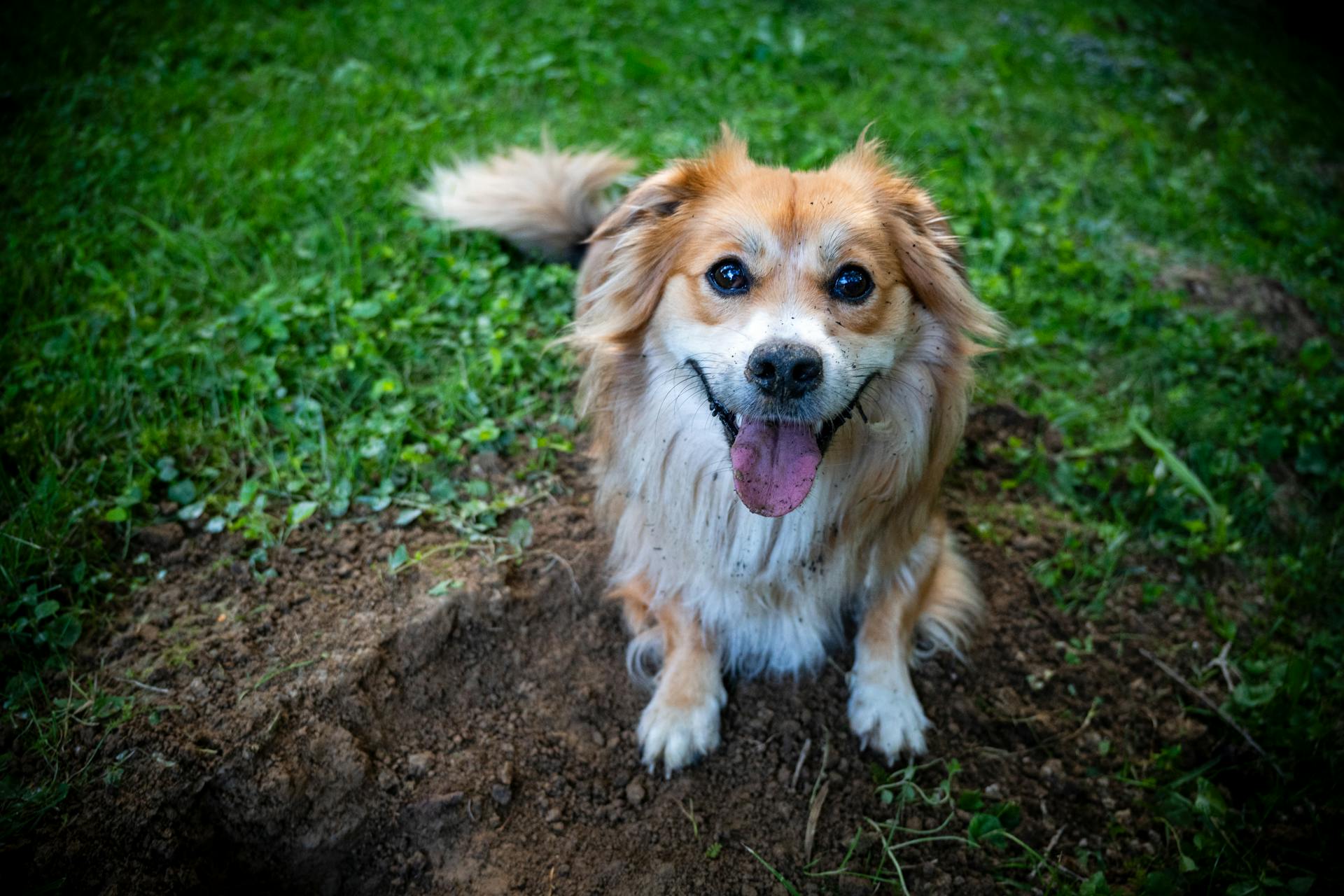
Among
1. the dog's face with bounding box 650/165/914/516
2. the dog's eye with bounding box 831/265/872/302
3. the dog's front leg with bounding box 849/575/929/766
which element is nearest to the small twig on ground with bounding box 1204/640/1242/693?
the dog's front leg with bounding box 849/575/929/766

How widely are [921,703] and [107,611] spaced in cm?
231

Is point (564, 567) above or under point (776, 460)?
under

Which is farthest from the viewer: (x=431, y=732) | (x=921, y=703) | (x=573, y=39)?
(x=573, y=39)

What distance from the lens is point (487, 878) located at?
2.13 metres

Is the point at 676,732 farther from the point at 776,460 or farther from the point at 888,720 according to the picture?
the point at 776,460

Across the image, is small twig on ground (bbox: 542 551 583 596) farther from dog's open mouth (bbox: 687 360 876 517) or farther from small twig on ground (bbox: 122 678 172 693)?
small twig on ground (bbox: 122 678 172 693)

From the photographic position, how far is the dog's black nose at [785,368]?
1957 millimetres

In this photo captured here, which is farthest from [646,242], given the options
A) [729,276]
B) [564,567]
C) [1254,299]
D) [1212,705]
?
[1254,299]

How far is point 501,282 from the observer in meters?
3.59

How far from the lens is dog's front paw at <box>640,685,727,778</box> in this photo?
2.33 m

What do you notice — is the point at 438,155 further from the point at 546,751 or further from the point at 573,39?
the point at 546,751

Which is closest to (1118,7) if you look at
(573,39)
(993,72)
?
(993,72)

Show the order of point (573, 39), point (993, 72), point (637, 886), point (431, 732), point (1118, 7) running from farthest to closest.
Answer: point (1118, 7) → point (993, 72) → point (573, 39) → point (431, 732) → point (637, 886)

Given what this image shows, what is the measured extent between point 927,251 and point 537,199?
6.04 feet
